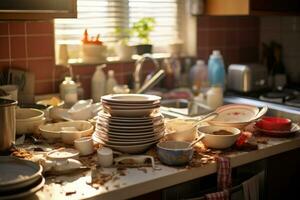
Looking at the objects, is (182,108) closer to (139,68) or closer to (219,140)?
(139,68)

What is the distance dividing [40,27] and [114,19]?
53cm

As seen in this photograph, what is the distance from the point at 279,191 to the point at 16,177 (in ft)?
3.97

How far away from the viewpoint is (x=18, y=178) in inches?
48.9

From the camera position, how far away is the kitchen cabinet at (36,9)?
1708mm

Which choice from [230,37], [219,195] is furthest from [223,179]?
[230,37]

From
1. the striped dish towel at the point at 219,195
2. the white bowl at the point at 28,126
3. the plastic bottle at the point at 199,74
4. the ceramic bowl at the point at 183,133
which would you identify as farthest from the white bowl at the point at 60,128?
the plastic bottle at the point at 199,74

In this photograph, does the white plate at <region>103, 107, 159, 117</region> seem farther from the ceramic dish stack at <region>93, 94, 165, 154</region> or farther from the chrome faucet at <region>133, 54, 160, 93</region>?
the chrome faucet at <region>133, 54, 160, 93</region>

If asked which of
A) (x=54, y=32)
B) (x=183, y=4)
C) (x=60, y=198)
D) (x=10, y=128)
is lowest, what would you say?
(x=60, y=198)

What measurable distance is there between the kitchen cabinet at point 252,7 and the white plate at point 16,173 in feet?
5.17

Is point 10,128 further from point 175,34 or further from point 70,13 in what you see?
point 175,34

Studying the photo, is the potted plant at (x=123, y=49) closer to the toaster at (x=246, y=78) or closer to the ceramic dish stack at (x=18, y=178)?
the toaster at (x=246, y=78)

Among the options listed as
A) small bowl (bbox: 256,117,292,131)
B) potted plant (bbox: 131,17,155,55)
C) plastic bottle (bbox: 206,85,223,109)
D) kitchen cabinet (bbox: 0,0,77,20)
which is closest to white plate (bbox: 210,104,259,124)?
small bowl (bbox: 256,117,292,131)

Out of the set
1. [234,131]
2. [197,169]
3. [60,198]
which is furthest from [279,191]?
[60,198]

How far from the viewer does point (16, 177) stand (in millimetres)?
1304
